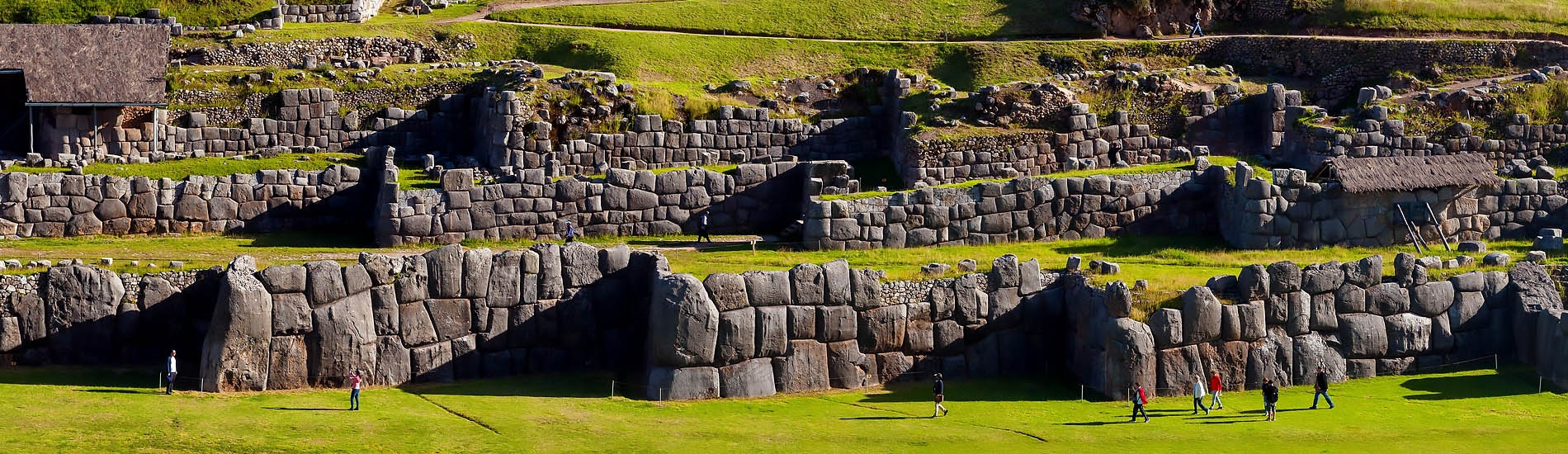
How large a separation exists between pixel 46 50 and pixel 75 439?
85.9 ft

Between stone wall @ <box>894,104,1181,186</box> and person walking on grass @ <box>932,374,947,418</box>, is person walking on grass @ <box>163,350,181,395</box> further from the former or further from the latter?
stone wall @ <box>894,104,1181,186</box>

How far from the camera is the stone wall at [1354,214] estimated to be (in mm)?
55188

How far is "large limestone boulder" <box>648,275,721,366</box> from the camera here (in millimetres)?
42844

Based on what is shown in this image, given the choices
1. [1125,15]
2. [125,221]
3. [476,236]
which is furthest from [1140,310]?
[1125,15]

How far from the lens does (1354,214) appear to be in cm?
5566

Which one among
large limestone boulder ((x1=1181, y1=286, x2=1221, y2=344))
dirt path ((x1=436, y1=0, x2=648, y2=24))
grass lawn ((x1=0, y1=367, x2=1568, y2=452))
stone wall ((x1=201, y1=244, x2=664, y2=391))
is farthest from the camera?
dirt path ((x1=436, y1=0, x2=648, y2=24))

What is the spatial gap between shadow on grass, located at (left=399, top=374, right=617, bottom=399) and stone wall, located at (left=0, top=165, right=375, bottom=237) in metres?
14.4

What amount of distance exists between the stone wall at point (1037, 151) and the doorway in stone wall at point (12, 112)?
909 inches

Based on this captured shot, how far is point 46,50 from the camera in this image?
61344mm

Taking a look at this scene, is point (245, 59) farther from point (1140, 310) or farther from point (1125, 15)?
point (1140, 310)

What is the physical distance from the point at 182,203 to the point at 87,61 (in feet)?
25.0

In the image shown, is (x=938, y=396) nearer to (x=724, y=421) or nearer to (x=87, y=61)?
(x=724, y=421)

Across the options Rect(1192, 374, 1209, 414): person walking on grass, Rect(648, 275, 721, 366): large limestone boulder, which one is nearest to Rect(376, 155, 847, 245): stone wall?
Rect(648, 275, 721, 366): large limestone boulder

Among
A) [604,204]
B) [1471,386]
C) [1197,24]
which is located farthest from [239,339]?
[1197,24]
